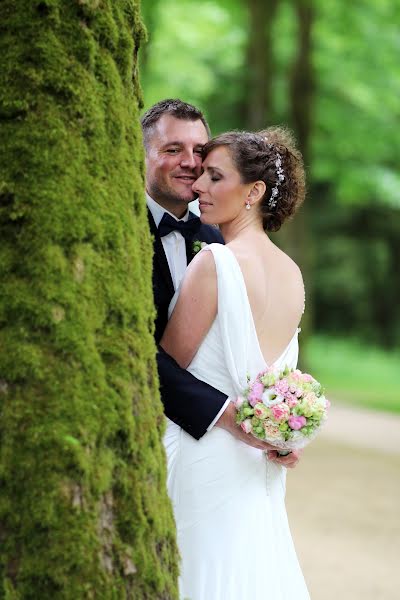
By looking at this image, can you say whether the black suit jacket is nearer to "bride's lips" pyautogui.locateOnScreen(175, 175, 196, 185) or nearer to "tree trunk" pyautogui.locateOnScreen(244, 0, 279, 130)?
"bride's lips" pyautogui.locateOnScreen(175, 175, 196, 185)

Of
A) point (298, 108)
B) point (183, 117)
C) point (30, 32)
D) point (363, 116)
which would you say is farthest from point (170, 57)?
point (30, 32)

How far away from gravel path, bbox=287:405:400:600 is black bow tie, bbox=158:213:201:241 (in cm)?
375

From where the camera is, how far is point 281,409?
3377mm

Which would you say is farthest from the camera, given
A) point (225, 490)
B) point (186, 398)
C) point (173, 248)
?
point (173, 248)

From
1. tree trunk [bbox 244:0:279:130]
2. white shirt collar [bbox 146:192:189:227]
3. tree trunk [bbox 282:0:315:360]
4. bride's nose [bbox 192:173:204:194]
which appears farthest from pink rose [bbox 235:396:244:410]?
tree trunk [bbox 244:0:279:130]

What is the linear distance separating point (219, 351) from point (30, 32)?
1.44m

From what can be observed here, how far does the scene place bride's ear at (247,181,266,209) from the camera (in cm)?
377

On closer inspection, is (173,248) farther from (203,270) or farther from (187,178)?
(203,270)

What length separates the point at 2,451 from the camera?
2340 millimetres

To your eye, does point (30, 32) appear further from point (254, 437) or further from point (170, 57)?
point (170, 57)

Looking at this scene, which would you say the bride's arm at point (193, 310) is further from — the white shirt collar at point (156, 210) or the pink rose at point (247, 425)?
the white shirt collar at point (156, 210)

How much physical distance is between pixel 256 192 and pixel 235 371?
71cm

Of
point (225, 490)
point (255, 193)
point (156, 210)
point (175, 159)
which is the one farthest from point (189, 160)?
point (225, 490)

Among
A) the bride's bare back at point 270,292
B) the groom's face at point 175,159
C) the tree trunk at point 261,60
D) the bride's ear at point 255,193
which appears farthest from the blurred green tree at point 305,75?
the bride's bare back at point 270,292
